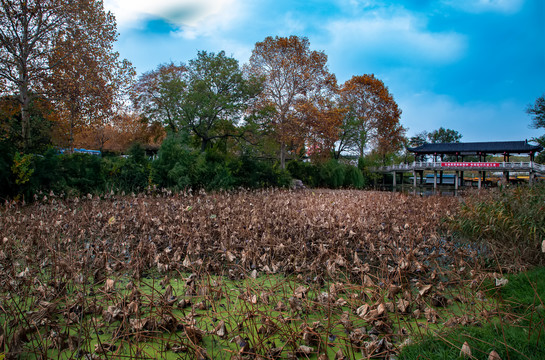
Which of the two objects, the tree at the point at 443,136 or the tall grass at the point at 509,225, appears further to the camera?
the tree at the point at 443,136

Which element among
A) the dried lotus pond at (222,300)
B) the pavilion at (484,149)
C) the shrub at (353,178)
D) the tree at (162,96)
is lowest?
the dried lotus pond at (222,300)

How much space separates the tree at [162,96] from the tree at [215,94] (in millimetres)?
393

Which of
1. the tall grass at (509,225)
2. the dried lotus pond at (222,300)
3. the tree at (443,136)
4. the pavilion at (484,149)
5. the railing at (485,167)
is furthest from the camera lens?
the tree at (443,136)

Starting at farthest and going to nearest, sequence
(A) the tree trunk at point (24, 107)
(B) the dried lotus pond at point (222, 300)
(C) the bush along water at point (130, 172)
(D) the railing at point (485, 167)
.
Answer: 1. (D) the railing at point (485, 167)
2. (A) the tree trunk at point (24, 107)
3. (C) the bush along water at point (130, 172)
4. (B) the dried lotus pond at point (222, 300)

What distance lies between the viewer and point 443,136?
170 feet

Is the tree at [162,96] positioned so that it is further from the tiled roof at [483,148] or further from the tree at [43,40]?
the tiled roof at [483,148]

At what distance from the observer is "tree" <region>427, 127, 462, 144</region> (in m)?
51.3

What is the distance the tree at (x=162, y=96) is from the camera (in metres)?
15.5

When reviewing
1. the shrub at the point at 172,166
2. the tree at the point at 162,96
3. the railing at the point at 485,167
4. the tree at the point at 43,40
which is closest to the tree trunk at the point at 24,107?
the tree at the point at 43,40

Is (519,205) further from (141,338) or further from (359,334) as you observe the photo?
(141,338)

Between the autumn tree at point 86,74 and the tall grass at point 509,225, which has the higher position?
the autumn tree at point 86,74

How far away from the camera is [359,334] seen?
2.01m

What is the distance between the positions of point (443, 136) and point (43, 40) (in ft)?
178

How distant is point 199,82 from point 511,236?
44.9 feet
